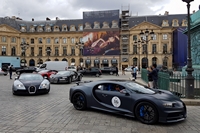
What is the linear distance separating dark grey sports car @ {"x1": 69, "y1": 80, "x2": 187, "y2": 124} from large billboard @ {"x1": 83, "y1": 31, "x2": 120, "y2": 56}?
5785 centimetres

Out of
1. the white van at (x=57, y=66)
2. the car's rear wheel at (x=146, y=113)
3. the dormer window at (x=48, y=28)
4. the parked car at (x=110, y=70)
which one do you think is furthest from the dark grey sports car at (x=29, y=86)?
the dormer window at (x=48, y=28)

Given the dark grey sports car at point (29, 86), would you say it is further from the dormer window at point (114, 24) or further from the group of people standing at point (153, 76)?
the dormer window at point (114, 24)

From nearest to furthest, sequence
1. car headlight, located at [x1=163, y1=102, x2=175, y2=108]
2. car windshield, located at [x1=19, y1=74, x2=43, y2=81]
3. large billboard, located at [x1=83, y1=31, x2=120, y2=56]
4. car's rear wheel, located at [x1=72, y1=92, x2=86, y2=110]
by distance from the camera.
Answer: car headlight, located at [x1=163, y1=102, x2=175, y2=108], car's rear wheel, located at [x1=72, y1=92, x2=86, y2=110], car windshield, located at [x1=19, y1=74, x2=43, y2=81], large billboard, located at [x1=83, y1=31, x2=120, y2=56]

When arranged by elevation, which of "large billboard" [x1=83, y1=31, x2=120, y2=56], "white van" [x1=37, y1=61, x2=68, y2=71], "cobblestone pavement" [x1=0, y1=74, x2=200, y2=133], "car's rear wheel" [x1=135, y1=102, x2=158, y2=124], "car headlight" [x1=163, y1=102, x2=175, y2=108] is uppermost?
"large billboard" [x1=83, y1=31, x2=120, y2=56]

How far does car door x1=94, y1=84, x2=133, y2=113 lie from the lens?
21.7 ft

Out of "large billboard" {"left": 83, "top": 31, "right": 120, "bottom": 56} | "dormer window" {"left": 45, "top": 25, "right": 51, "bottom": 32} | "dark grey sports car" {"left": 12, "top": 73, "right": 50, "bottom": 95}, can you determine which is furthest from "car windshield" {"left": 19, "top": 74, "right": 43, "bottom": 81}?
"dormer window" {"left": 45, "top": 25, "right": 51, "bottom": 32}

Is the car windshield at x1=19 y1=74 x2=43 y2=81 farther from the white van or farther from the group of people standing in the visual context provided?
the white van

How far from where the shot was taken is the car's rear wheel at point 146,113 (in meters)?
6.07

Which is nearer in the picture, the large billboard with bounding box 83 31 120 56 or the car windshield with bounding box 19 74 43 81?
the car windshield with bounding box 19 74 43 81

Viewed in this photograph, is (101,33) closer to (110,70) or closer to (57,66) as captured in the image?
(110,70)

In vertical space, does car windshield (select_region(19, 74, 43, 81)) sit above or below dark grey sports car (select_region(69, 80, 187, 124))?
above

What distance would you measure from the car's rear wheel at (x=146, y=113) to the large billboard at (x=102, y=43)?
59.4 metres

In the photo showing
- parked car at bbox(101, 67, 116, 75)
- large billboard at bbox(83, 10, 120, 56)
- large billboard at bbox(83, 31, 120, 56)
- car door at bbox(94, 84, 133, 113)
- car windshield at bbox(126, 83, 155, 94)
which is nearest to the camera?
car door at bbox(94, 84, 133, 113)

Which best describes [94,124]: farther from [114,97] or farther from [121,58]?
[121,58]
